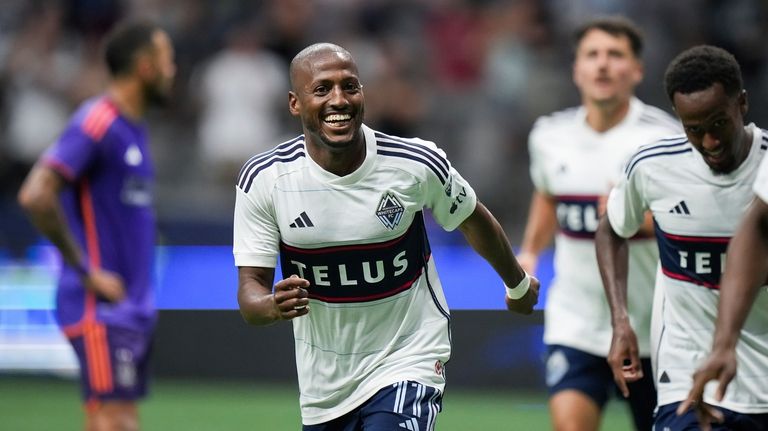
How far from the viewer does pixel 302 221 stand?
5.18m

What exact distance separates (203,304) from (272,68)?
3083 mm

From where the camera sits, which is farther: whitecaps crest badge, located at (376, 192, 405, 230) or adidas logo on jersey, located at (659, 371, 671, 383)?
adidas logo on jersey, located at (659, 371, 671, 383)

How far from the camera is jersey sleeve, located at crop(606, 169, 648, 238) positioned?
220 inches

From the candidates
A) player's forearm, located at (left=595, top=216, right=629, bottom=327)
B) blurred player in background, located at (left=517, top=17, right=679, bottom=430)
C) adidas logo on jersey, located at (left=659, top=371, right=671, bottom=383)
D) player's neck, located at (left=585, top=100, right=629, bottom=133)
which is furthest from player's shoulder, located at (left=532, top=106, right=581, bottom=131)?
adidas logo on jersey, located at (left=659, top=371, right=671, bottom=383)

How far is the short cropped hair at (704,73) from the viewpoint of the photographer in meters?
5.04

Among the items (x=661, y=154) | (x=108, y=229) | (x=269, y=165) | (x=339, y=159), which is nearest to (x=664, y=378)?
(x=661, y=154)

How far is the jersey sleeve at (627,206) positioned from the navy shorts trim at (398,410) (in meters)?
1.16

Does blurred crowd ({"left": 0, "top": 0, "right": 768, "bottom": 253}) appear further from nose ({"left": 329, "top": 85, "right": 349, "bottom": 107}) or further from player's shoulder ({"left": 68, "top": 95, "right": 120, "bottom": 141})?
nose ({"left": 329, "top": 85, "right": 349, "bottom": 107})

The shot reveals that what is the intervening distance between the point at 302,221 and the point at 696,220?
1624mm

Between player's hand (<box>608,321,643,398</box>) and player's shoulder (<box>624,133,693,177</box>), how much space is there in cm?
68

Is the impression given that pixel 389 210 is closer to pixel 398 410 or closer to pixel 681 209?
pixel 398 410

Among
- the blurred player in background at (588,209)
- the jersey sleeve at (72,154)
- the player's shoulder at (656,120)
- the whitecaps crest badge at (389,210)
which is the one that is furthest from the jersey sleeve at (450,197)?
the jersey sleeve at (72,154)

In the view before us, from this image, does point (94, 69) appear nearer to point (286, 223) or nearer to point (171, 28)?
point (171, 28)

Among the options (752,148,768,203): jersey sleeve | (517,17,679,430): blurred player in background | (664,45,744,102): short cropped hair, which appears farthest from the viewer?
(517,17,679,430): blurred player in background
